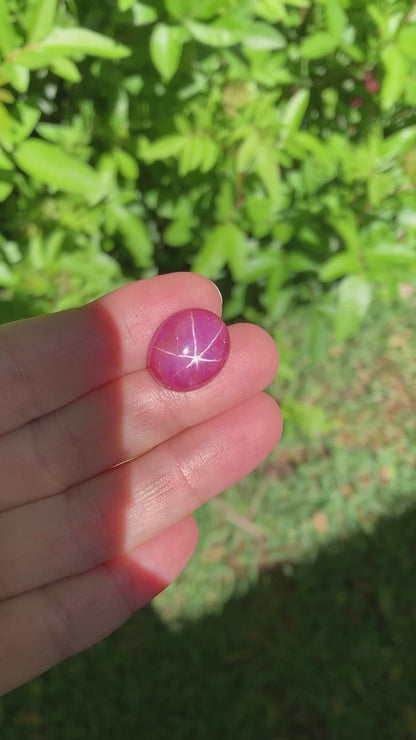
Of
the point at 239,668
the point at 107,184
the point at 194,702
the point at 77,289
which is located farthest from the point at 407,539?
the point at 107,184

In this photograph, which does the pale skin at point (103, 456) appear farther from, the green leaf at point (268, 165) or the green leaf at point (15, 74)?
the green leaf at point (15, 74)

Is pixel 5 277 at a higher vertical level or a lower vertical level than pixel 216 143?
lower

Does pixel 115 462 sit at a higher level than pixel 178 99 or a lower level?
lower

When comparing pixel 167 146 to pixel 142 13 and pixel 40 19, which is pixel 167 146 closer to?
pixel 142 13

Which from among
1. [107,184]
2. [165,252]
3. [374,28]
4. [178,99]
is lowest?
[165,252]

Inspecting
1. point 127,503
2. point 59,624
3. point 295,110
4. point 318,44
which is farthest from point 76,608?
point 318,44

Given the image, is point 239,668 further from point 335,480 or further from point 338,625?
point 335,480

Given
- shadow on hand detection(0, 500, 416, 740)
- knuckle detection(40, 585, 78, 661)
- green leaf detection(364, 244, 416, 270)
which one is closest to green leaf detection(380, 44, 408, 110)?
green leaf detection(364, 244, 416, 270)
